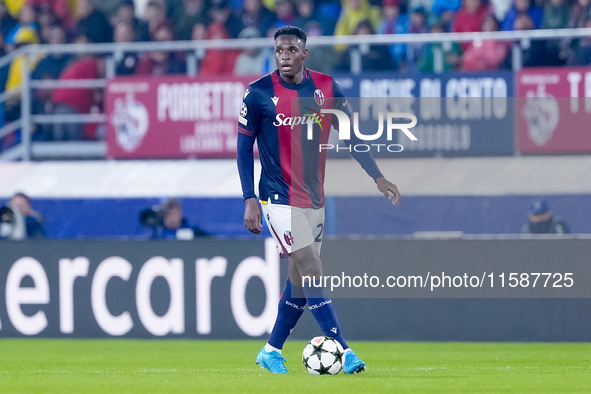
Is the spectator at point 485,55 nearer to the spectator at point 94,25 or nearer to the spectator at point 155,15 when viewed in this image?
the spectator at point 155,15

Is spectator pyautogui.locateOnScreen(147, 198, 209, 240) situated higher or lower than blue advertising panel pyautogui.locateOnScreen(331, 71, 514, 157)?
lower

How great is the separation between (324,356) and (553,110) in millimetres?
6879

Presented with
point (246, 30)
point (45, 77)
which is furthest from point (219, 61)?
point (45, 77)

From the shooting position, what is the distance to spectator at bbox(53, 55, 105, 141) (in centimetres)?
1449

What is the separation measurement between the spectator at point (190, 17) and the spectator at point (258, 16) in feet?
1.82

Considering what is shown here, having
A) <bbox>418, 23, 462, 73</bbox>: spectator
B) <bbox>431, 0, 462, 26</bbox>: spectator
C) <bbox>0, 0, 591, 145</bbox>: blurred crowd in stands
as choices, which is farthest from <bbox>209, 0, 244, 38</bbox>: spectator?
<bbox>418, 23, 462, 73</bbox>: spectator

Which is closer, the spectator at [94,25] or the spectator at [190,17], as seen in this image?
the spectator at [190,17]

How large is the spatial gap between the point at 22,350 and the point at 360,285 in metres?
3.17

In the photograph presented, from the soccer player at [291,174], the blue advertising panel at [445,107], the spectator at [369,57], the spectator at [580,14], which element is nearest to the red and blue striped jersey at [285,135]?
the soccer player at [291,174]

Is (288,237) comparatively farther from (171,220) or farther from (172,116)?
(172,116)

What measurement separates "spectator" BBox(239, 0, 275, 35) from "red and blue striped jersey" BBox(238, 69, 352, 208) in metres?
7.65

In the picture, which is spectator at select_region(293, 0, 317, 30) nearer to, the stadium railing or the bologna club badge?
the stadium railing

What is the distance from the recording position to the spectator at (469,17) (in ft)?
46.1

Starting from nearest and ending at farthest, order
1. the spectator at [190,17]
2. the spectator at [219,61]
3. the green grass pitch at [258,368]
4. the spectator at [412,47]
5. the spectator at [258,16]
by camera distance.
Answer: the green grass pitch at [258,368], the spectator at [412,47], the spectator at [219,61], the spectator at [258,16], the spectator at [190,17]
